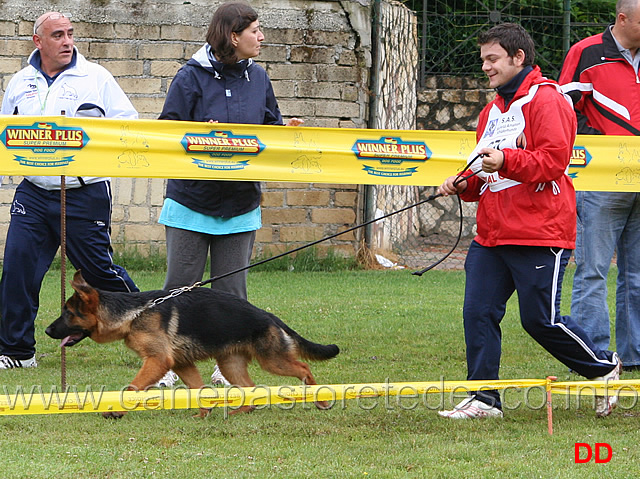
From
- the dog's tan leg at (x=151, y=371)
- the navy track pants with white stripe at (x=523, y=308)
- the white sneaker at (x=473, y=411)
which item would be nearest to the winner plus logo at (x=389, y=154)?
the navy track pants with white stripe at (x=523, y=308)

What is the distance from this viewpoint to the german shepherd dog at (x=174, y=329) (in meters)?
5.04

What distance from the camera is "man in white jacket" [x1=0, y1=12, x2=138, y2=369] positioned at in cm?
628

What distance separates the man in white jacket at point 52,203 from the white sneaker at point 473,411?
2560 millimetres

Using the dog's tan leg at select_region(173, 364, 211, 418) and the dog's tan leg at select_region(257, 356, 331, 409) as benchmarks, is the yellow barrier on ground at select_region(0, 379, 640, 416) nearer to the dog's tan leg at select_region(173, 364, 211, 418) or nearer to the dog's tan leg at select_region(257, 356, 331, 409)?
the dog's tan leg at select_region(257, 356, 331, 409)

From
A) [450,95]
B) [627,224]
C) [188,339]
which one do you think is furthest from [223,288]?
[450,95]

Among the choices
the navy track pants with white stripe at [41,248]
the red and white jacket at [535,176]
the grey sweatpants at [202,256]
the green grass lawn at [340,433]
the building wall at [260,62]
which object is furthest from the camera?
the building wall at [260,62]

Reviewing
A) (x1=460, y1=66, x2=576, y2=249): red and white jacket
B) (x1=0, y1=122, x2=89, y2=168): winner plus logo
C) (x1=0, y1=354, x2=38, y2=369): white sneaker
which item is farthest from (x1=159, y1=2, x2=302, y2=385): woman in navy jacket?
(x1=460, y1=66, x2=576, y2=249): red and white jacket

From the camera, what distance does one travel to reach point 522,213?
4.77m

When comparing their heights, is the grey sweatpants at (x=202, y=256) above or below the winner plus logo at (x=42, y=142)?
below

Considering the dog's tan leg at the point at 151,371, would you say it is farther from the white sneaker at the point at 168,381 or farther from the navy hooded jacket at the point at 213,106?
the navy hooded jacket at the point at 213,106

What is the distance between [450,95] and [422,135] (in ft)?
27.8

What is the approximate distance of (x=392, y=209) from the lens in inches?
514

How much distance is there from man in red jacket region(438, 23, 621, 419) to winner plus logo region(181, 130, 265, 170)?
1426 millimetres

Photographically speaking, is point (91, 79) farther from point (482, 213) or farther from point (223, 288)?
point (482, 213)
